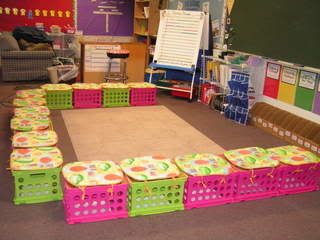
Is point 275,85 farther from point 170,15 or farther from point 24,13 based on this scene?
point 24,13

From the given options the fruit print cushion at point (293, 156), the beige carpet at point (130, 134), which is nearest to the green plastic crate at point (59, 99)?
the beige carpet at point (130, 134)

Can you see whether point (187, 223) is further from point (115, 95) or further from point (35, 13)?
point (35, 13)

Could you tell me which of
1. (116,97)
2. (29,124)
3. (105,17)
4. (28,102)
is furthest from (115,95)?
(105,17)

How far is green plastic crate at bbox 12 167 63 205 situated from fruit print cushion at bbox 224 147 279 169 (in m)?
1.30

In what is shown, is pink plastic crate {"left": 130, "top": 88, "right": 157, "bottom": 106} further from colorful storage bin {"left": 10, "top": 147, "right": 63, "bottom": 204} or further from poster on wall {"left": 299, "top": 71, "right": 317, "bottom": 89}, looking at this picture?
colorful storage bin {"left": 10, "top": 147, "right": 63, "bottom": 204}

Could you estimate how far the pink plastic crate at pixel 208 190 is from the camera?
2523mm

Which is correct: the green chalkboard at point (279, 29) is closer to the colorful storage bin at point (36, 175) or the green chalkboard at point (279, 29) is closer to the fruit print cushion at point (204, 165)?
the fruit print cushion at point (204, 165)

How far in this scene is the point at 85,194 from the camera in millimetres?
2268

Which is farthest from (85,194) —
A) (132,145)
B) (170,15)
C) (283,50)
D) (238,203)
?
(170,15)

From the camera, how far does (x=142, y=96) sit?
17.5 feet

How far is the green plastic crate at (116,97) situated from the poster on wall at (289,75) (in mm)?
2128

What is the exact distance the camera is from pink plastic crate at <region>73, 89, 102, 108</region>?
4.97 meters

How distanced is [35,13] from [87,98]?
3.74 meters

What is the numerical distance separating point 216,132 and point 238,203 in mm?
1654
